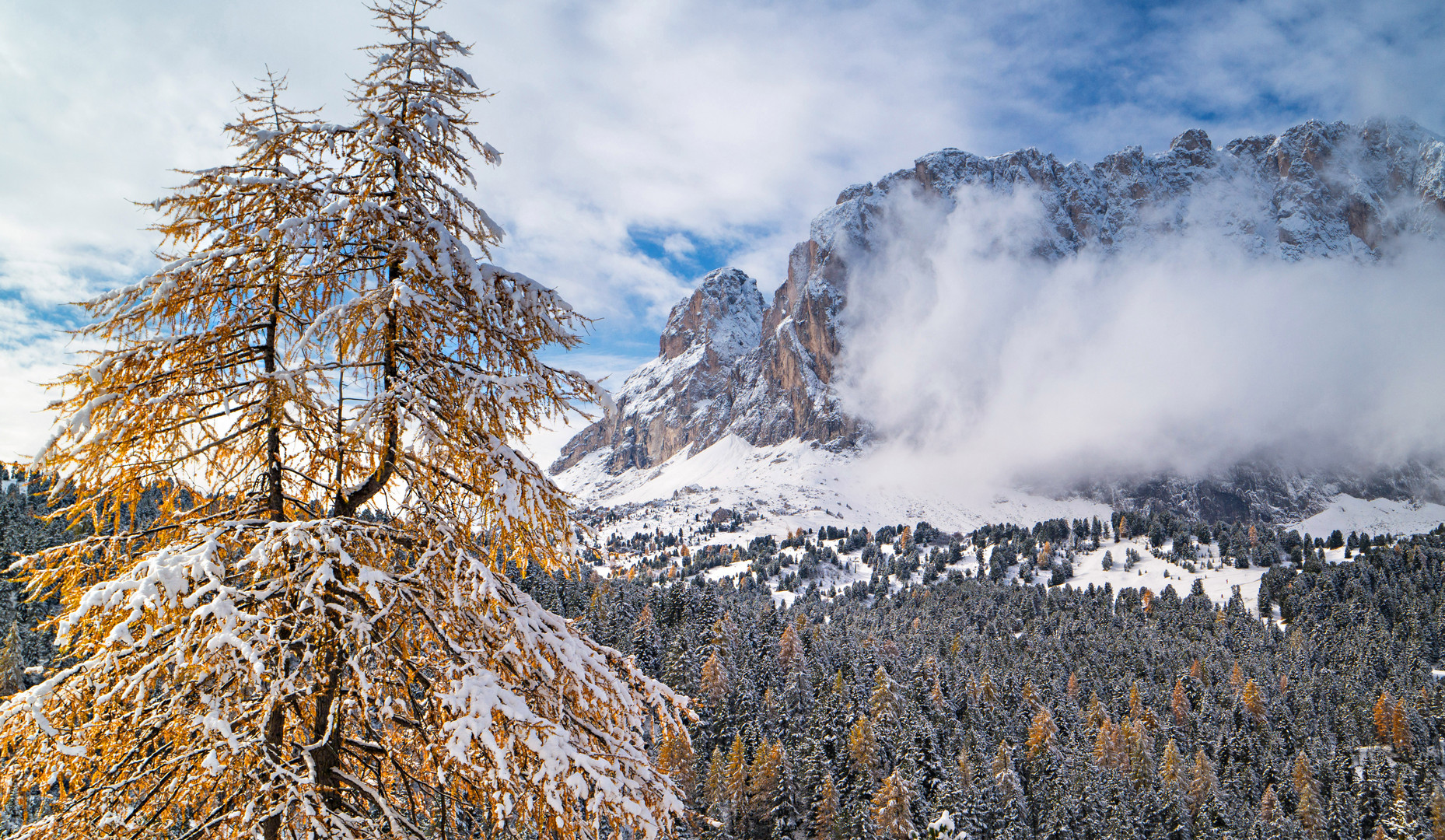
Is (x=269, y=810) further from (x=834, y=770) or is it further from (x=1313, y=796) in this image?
(x=1313, y=796)

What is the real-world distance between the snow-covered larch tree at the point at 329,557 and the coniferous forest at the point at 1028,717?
1053mm

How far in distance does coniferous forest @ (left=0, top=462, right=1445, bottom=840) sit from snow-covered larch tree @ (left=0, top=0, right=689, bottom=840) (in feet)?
3.45

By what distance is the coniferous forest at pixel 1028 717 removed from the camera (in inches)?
2063

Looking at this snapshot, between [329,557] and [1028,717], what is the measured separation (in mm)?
91965

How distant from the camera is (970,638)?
12169 cm

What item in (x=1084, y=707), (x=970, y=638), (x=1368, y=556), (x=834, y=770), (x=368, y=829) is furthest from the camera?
(x=1368, y=556)

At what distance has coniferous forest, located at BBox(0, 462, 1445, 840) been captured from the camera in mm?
52406

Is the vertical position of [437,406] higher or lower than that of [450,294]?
lower

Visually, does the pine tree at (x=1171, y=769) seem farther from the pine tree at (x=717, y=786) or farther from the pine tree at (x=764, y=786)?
the pine tree at (x=717, y=786)

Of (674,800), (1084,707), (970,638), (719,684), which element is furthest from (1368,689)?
(674,800)

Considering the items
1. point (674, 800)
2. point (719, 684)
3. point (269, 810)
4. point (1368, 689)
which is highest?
point (269, 810)

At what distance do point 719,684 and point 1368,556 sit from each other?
212m

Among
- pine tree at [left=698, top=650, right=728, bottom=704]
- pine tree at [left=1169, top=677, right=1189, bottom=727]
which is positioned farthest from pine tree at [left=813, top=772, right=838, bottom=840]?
pine tree at [left=1169, top=677, right=1189, bottom=727]

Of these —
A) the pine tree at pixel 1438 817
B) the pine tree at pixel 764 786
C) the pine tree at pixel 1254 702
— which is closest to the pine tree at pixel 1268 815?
the pine tree at pixel 1438 817
